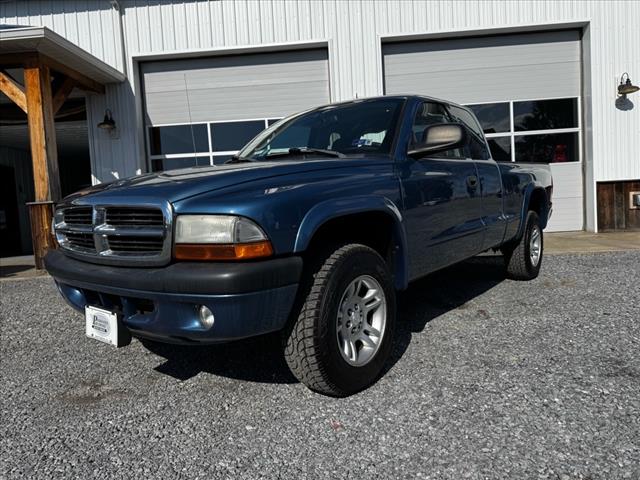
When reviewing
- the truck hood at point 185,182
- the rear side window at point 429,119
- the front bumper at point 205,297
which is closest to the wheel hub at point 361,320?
the front bumper at point 205,297

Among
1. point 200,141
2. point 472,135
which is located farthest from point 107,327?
point 200,141

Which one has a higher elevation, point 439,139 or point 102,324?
point 439,139

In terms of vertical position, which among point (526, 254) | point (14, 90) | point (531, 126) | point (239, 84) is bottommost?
point (526, 254)

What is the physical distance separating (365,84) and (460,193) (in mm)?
5838

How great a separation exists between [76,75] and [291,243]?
24.3ft

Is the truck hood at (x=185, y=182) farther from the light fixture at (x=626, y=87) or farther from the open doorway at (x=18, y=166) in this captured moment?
the open doorway at (x=18, y=166)

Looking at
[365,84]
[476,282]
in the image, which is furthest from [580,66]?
[476,282]

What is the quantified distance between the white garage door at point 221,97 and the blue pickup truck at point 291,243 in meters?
5.91

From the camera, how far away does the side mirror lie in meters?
3.00

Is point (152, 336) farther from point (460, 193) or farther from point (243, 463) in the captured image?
point (460, 193)

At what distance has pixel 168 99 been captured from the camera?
9289mm

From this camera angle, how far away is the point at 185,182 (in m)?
2.36

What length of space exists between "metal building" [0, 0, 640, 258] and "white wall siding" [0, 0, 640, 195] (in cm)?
2

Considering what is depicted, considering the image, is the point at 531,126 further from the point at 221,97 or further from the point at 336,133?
the point at 336,133
